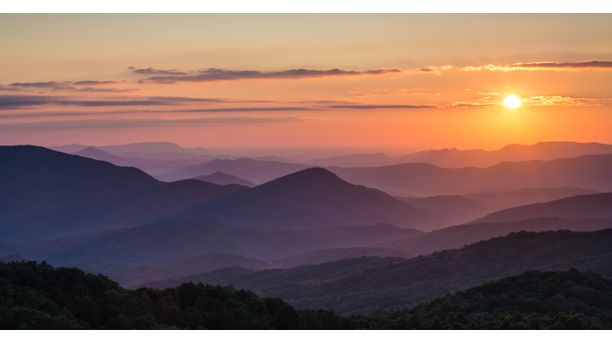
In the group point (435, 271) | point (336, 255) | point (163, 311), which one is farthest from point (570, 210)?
point (163, 311)

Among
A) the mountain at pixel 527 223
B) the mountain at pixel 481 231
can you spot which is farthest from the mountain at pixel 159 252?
the mountain at pixel 527 223

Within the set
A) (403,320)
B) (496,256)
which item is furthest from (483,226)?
(403,320)

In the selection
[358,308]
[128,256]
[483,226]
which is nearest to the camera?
[358,308]

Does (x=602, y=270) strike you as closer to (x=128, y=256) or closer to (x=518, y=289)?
(x=518, y=289)

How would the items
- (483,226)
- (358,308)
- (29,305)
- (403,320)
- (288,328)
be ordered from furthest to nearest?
(483,226), (358,308), (403,320), (288,328), (29,305)

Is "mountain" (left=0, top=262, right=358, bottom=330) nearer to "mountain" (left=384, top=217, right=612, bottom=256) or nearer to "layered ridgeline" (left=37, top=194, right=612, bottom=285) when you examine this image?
"layered ridgeline" (left=37, top=194, right=612, bottom=285)

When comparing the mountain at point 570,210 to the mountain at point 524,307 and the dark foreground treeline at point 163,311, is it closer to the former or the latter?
the mountain at point 524,307
